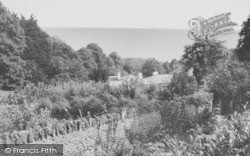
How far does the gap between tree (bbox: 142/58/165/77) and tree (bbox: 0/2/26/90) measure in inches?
1496

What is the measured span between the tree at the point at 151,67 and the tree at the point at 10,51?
38.0 meters

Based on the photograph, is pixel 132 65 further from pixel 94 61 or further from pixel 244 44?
pixel 244 44

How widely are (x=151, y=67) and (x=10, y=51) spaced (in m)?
40.1

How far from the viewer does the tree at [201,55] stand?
2548 centimetres

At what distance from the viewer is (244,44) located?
110ft

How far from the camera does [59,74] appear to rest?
3522cm

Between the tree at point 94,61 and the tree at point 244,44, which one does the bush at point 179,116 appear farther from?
the tree at point 94,61

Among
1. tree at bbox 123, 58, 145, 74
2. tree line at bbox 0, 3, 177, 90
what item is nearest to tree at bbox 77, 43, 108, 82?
tree line at bbox 0, 3, 177, 90

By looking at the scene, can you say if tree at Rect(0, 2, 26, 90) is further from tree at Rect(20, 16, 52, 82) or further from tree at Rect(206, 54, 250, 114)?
tree at Rect(206, 54, 250, 114)

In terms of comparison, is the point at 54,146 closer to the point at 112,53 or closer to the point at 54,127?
the point at 54,127

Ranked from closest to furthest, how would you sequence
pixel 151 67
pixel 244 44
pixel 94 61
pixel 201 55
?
pixel 201 55 < pixel 244 44 < pixel 94 61 < pixel 151 67

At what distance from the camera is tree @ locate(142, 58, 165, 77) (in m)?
67.4

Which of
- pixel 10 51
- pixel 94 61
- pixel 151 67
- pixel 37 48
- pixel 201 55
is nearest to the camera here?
pixel 201 55

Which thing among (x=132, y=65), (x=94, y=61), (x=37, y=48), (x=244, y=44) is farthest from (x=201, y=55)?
(x=132, y=65)
